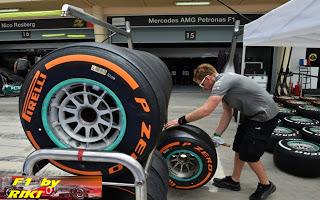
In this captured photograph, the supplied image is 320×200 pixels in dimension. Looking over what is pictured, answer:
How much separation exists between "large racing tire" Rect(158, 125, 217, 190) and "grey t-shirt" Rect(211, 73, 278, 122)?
517 mm

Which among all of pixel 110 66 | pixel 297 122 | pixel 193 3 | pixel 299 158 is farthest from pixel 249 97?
pixel 193 3

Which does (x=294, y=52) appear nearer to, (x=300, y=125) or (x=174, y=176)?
(x=300, y=125)

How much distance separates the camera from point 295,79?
37.3 feet

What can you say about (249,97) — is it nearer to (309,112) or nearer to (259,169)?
(259,169)

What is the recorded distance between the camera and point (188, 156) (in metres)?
2.93

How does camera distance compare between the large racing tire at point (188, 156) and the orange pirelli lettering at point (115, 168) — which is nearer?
the orange pirelli lettering at point (115, 168)

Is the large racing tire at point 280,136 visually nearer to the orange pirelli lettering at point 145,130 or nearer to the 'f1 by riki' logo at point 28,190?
the orange pirelli lettering at point 145,130

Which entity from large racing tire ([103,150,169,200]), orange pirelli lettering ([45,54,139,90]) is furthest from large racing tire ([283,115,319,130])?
orange pirelli lettering ([45,54,139,90])

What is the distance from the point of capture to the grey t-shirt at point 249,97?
9.34 feet

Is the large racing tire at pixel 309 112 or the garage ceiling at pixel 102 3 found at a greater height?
the garage ceiling at pixel 102 3

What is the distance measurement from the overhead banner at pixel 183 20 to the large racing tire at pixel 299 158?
7.41 meters

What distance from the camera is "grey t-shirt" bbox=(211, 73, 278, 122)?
9.34ft

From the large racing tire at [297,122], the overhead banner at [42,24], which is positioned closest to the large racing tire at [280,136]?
A: the large racing tire at [297,122]

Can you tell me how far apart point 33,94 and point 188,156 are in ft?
6.31
